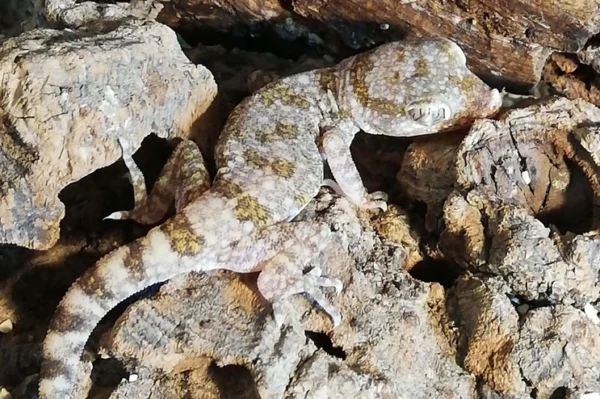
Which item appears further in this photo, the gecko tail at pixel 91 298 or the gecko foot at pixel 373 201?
the gecko foot at pixel 373 201

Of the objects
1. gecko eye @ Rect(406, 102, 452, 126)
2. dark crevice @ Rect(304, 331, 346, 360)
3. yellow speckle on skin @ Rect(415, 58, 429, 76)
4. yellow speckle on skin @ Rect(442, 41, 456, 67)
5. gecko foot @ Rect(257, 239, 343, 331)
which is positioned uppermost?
yellow speckle on skin @ Rect(442, 41, 456, 67)

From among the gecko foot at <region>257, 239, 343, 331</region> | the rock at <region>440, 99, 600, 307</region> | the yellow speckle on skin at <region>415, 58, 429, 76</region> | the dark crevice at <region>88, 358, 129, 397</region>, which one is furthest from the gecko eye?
the dark crevice at <region>88, 358, 129, 397</region>

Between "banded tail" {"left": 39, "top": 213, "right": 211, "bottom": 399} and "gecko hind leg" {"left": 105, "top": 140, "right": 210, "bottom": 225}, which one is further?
"gecko hind leg" {"left": 105, "top": 140, "right": 210, "bottom": 225}

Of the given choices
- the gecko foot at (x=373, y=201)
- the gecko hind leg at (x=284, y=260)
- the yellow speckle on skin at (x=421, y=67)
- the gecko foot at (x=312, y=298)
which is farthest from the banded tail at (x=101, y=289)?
the yellow speckle on skin at (x=421, y=67)

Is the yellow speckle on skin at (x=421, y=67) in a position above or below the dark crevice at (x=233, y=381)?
above

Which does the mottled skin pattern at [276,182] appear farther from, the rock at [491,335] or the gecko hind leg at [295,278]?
the rock at [491,335]

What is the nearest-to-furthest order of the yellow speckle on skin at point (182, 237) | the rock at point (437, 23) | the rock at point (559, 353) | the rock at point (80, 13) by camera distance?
the rock at point (559, 353), the yellow speckle on skin at point (182, 237), the rock at point (437, 23), the rock at point (80, 13)

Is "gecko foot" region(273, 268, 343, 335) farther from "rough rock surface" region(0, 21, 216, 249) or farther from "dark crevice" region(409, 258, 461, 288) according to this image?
"rough rock surface" region(0, 21, 216, 249)
